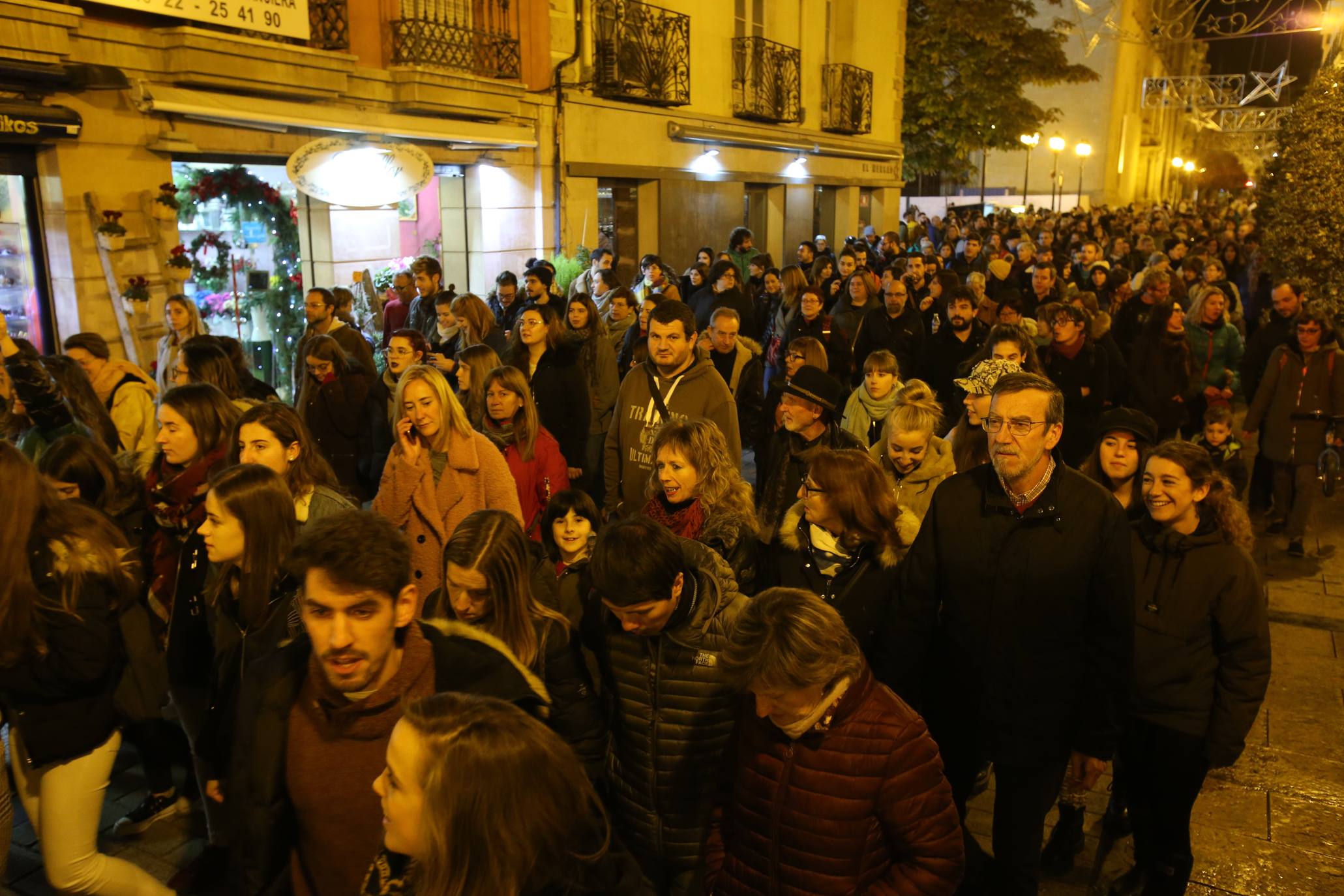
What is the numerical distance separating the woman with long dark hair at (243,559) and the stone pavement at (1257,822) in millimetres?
1289

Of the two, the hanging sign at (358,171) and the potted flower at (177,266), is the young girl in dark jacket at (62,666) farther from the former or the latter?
the hanging sign at (358,171)

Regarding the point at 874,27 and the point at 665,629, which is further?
the point at 874,27

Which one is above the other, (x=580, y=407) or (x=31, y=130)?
(x=31, y=130)

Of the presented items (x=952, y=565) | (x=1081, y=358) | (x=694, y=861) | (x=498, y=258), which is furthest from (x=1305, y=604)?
(x=498, y=258)

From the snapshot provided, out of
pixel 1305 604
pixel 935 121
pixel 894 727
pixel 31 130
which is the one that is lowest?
pixel 1305 604

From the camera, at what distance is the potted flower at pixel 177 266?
9039 millimetres

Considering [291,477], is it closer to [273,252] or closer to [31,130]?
[31,130]

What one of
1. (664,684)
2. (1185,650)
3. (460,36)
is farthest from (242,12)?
(1185,650)

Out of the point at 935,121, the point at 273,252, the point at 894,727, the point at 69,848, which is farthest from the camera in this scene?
the point at 935,121

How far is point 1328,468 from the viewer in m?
7.35

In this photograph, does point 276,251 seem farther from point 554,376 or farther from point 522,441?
point 522,441

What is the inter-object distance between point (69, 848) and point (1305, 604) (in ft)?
23.7

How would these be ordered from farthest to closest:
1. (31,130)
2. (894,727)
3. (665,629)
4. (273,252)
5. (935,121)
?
(935,121)
(273,252)
(31,130)
(665,629)
(894,727)

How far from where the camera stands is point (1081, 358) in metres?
6.93
